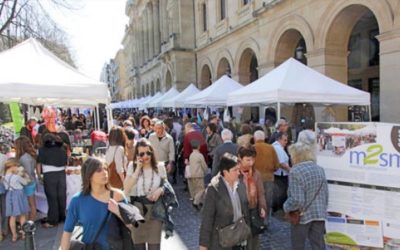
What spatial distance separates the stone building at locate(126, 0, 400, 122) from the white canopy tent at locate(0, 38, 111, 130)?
8015mm

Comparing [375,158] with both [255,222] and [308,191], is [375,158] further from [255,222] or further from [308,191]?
[255,222]

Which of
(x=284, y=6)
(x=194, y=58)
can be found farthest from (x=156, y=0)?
(x=284, y=6)

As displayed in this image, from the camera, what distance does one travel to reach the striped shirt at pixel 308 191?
4.06m

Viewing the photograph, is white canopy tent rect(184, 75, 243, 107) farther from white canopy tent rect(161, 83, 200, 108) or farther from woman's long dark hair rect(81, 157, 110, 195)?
woman's long dark hair rect(81, 157, 110, 195)

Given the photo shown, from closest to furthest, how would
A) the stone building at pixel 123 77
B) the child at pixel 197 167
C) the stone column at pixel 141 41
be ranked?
1. the child at pixel 197 167
2. the stone column at pixel 141 41
3. the stone building at pixel 123 77

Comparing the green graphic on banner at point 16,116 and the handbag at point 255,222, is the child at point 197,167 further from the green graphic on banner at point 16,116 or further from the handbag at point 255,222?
the green graphic on banner at point 16,116

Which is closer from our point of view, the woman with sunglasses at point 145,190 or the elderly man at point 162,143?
the woman with sunglasses at point 145,190

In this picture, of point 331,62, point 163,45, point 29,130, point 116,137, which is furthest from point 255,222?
point 163,45

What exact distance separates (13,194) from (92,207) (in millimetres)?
3768

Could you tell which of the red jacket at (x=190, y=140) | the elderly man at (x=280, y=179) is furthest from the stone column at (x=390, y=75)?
the red jacket at (x=190, y=140)

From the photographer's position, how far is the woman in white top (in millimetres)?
5332

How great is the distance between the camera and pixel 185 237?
233 inches

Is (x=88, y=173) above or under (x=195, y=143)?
above

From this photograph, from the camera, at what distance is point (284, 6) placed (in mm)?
14680
